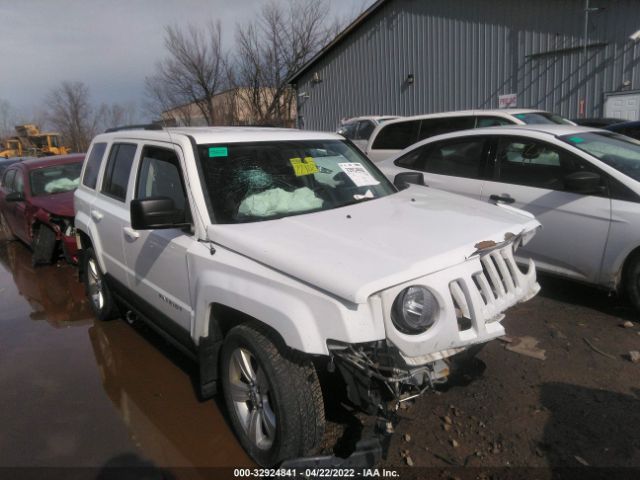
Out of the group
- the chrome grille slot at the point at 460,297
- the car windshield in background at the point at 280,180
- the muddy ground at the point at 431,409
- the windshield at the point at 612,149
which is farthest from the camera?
the windshield at the point at 612,149

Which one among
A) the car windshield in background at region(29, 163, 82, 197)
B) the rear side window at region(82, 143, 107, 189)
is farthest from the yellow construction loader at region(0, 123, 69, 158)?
the rear side window at region(82, 143, 107, 189)

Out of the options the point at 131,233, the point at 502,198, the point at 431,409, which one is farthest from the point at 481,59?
the point at 431,409

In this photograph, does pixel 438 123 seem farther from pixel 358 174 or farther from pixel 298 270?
pixel 298 270

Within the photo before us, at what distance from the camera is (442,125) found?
8.77 metres

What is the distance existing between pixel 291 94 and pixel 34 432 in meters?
26.2

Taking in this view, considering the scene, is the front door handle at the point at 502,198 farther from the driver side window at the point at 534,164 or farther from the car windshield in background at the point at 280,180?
the car windshield in background at the point at 280,180

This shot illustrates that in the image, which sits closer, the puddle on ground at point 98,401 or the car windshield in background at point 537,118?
the puddle on ground at point 98,401

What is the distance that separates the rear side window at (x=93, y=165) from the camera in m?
4.94

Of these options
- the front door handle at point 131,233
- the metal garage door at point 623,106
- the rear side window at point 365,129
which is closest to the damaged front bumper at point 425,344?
the front door handle at point 131,233

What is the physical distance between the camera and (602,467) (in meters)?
2.63

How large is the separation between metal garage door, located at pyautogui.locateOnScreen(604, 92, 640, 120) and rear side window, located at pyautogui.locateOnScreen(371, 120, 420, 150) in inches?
311

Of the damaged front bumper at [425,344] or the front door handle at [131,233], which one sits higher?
the front door handle at [131,233]

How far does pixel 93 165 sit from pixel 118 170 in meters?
0.87

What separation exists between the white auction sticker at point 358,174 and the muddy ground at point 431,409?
1.50m
